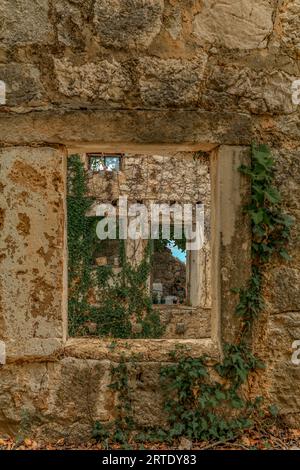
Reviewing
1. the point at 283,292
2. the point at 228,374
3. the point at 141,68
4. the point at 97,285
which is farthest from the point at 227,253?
the point at 97,285

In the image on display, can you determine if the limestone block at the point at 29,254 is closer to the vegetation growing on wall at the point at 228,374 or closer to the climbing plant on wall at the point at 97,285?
the vegetation growing on wall at the point at 228,374

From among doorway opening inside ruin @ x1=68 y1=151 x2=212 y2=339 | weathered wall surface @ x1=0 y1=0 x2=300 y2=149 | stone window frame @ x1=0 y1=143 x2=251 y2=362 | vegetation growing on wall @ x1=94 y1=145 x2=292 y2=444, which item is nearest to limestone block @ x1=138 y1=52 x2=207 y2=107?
weathered wall surface @ x1=0 y1=0 x2=300 y2=149

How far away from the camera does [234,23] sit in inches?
89.1

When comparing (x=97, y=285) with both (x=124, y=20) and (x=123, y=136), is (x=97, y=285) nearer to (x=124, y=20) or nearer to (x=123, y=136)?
(x=123, y=136)

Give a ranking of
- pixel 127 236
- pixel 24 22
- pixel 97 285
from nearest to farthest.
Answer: pixel 24 22, pixel 97 285, pixel 127 236

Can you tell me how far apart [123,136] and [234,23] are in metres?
0.88

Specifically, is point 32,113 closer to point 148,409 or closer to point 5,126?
point 5,126

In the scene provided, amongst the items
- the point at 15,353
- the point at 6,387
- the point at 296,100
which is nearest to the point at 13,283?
the point at 15,353

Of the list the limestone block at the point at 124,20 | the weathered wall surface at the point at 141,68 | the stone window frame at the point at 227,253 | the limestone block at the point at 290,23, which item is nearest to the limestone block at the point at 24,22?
the weathered wall surface at the point at 141,68

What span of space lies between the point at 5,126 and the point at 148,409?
173cm

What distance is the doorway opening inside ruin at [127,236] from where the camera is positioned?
842cm

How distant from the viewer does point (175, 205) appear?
877 centimetres

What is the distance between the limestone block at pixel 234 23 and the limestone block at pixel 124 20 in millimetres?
252

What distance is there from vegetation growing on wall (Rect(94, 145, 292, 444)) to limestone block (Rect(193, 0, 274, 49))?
605 millimetres
